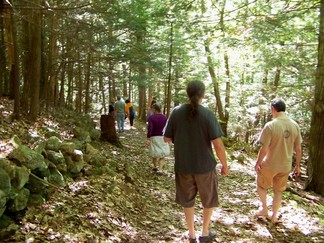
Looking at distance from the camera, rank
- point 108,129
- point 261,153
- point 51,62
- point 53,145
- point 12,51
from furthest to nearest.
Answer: point 12,51, point 51,62, point 108,129, point 53,145, point 261,153

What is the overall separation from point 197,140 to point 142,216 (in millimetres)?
2201

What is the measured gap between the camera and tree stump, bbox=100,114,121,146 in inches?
432

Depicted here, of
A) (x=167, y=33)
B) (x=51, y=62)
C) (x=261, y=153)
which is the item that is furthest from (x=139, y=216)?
(x=167, y=33)

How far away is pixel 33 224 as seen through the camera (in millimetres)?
3824

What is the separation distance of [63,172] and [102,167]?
4.55 ft

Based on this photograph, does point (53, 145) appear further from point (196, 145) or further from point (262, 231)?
point (262, 231)

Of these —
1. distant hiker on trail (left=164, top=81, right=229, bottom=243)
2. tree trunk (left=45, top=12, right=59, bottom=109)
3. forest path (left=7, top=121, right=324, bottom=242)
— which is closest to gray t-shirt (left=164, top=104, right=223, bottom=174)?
distant hiker on trail (left=164, top=81, right=229, bottom=243)

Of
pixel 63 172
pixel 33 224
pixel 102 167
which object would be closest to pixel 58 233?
pixel 33 224

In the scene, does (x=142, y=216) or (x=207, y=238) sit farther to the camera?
(x=142, y=216)

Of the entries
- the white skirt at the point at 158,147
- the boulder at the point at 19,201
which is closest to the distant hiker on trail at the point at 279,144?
the white skirt at the point at 158,147

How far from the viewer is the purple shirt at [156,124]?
8.18 meters

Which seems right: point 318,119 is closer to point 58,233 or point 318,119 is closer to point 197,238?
point 197,238

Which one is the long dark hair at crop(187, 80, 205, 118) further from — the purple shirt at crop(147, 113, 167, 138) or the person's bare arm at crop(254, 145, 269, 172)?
the purple shirt at crop(147, 113, 167, 138)

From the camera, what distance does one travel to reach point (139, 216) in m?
5.38
